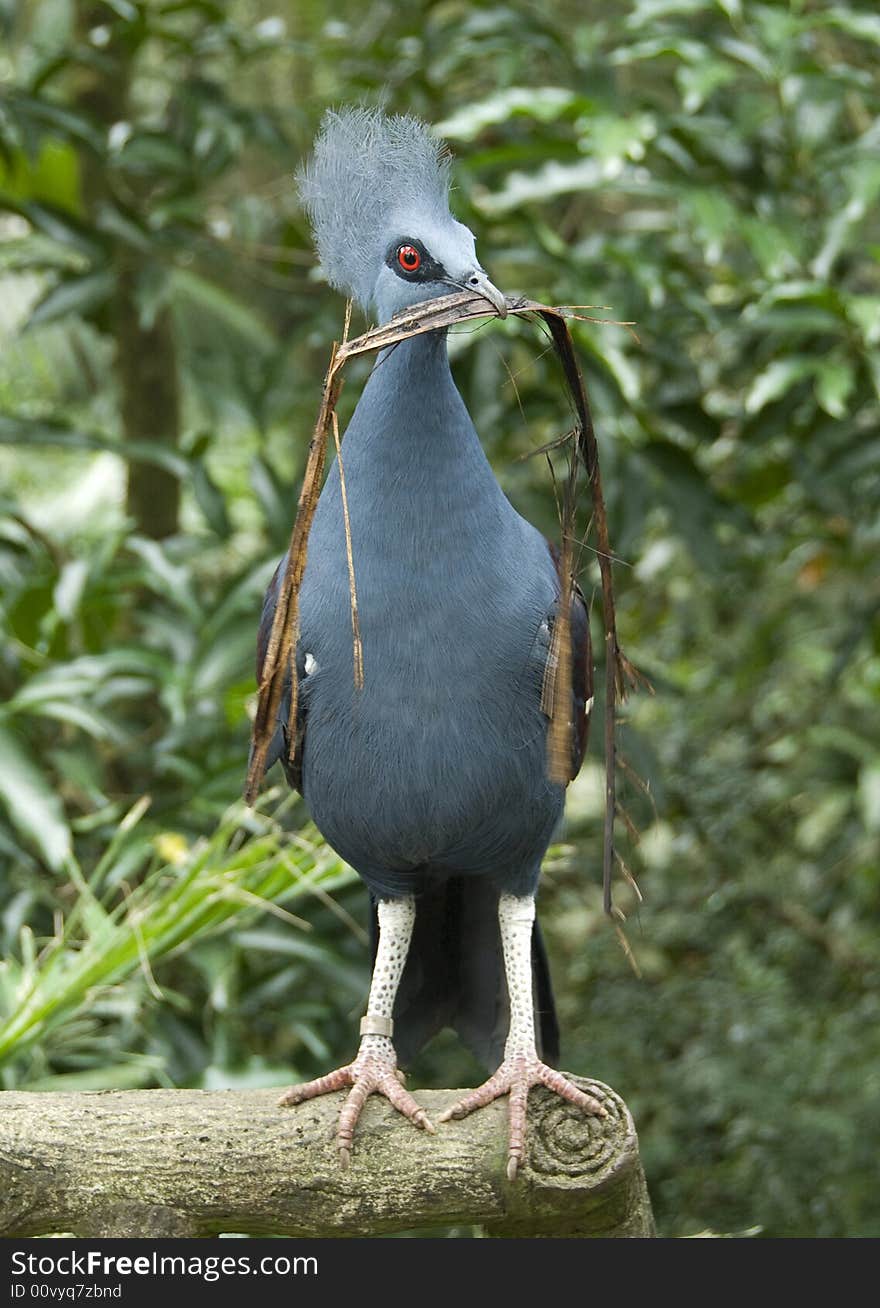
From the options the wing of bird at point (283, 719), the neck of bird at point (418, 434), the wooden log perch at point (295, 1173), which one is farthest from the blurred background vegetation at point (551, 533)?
the neck of bird at point (418, 434)

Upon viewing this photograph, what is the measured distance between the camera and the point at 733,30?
3.67m

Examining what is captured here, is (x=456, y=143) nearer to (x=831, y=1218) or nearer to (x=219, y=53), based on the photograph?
(x=219, y=53)

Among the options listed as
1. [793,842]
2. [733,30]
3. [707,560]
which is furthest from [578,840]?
[733,30]

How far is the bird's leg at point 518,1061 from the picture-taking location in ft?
7.18

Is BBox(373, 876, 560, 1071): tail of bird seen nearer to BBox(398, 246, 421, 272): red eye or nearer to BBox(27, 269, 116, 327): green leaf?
BBox(398, 246, 421, 272): red eye

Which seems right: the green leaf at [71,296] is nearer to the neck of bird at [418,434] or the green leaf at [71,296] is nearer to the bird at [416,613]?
the bird at [416,613]

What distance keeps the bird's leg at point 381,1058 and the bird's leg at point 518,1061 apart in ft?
0.35

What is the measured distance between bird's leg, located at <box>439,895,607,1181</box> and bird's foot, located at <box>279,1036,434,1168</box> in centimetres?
6

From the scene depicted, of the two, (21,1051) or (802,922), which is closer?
(21,1051)

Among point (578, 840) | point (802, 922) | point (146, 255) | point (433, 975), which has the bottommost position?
point (802, 922)

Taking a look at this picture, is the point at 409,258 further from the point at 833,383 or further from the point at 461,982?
the point at 833,383

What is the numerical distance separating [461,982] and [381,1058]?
0.88 ft

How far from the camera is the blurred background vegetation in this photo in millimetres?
3182

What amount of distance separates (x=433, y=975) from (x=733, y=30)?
101 inches
